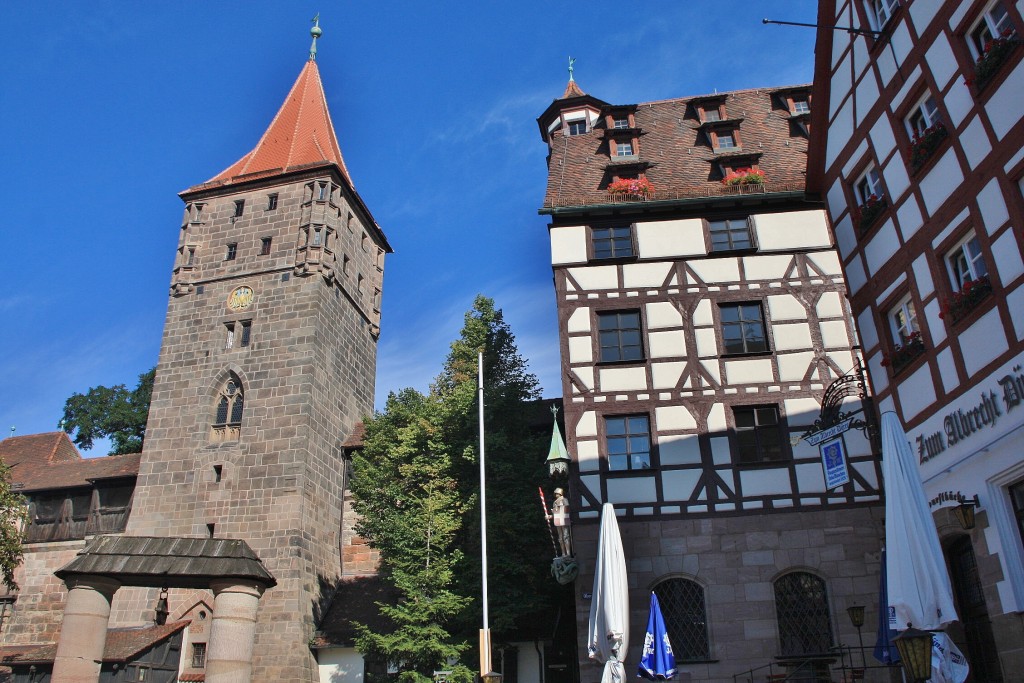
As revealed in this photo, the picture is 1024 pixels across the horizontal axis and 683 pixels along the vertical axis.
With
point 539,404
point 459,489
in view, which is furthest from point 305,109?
point 459,489

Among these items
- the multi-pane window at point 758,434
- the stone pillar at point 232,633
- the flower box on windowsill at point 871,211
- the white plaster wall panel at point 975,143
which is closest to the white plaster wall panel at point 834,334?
the multi-pane window at point 758,434

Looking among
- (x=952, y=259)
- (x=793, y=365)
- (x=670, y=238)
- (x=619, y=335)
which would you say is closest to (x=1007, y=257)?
(x=952, y=259)

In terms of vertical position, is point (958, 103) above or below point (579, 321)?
above

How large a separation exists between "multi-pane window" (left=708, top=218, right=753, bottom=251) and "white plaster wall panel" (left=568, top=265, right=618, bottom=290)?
91.4 inches

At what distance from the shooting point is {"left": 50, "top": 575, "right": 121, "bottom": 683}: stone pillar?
44.8 feet

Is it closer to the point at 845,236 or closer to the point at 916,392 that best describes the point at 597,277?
the point at 845,236

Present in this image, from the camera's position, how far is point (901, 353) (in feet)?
44.5

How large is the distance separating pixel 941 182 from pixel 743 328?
607 centimetres

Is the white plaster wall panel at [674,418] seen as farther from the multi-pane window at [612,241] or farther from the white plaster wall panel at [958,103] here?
the white plaster wall panel at [958,103]

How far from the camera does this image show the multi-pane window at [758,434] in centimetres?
1684

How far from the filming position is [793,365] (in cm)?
1756

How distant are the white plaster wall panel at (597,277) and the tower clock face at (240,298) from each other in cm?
1465

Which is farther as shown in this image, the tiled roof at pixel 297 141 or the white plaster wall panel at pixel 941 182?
the tiled roof at pixel 297 141

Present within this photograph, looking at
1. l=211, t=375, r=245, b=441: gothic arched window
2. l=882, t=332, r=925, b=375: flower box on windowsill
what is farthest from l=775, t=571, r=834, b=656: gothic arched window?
l=211, t=375, r=245, b=441: gothic arched window
